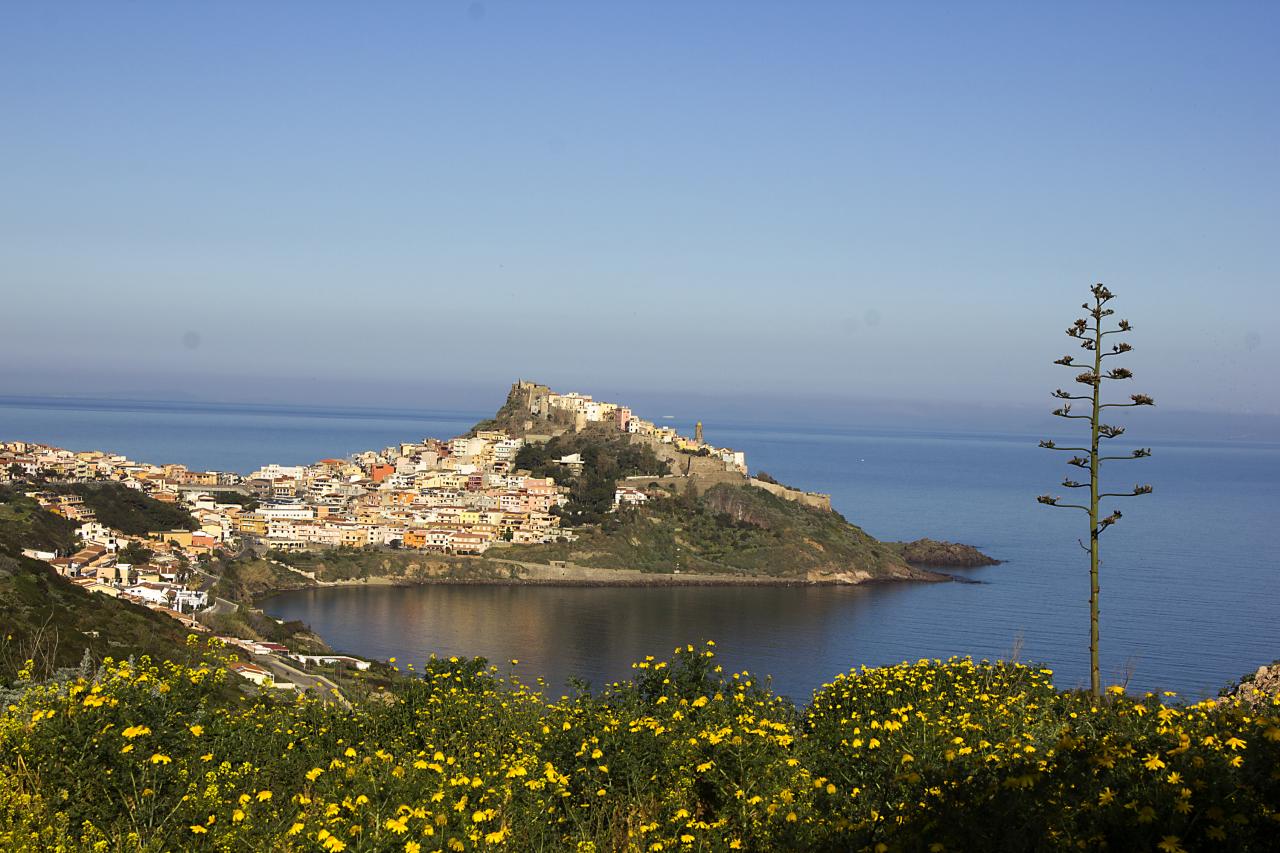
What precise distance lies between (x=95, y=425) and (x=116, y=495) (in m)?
123

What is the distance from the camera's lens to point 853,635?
38.4 m

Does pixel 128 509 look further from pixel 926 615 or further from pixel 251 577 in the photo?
pixel 926 615

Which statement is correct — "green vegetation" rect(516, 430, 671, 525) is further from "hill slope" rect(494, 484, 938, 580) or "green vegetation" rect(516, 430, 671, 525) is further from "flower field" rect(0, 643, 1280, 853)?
"flower field" rect(0, 643, 1280, 853)

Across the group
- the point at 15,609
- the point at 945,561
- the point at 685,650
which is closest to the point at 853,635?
the point at 945,561

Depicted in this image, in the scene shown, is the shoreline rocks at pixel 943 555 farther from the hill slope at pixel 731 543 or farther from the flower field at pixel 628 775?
the flower field at pixel 628 775

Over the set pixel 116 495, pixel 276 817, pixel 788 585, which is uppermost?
pixel 276 817

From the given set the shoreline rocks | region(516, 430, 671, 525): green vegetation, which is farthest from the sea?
region(516, 430, 671, 525): green vegetation

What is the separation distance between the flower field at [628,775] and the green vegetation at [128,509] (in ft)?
152

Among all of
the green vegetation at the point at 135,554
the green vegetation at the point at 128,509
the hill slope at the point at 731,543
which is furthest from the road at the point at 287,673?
the hill slope at the point at 731,543

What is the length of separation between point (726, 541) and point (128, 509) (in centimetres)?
2928

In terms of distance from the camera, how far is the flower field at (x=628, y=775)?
268 centimetres

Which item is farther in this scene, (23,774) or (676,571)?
(676,571)

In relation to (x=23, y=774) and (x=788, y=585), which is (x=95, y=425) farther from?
(x=23, y=774)

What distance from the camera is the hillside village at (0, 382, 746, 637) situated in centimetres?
4169
